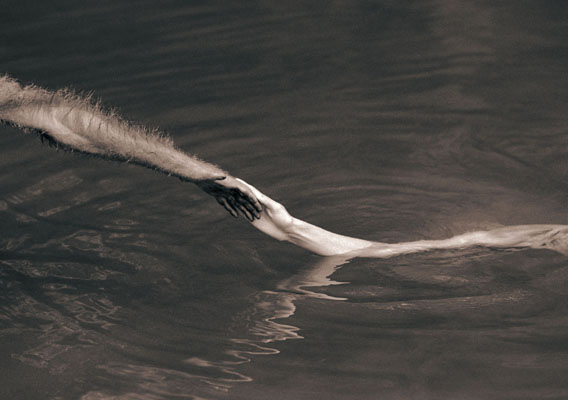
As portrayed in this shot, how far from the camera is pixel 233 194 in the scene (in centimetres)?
201

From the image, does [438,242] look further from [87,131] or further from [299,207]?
[87,131]

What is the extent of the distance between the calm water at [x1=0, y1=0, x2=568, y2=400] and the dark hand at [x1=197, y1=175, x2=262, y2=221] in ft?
0.96

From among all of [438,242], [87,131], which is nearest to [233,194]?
[87,131]

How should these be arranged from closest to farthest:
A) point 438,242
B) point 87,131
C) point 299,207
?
1. point 87,131
2. point 438,242
3. point 299,207

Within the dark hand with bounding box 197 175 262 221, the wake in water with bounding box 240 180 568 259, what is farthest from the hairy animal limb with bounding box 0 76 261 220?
the wake in water with bounding box 240 180 568 259

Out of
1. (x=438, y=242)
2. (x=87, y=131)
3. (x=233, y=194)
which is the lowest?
(x=438, y=242)

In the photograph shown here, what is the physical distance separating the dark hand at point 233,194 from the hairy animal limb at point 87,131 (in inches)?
0.4

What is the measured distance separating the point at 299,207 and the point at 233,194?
2.39ft

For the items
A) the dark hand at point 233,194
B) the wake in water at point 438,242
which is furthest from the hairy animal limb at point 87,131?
the wake in water at point 438,242

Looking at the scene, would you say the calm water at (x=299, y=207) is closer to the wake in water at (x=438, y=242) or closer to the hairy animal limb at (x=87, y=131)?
the wake in water at (x=438, y=242)

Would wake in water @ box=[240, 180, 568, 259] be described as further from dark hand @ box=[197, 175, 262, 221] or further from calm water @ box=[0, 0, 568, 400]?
dark hand @ box=[197, 175, 262, 221]

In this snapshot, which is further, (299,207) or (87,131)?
(299,207)

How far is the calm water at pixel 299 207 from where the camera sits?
1949 mm

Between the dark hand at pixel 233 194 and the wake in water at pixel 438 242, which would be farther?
the wake in water at pixel 438 242
